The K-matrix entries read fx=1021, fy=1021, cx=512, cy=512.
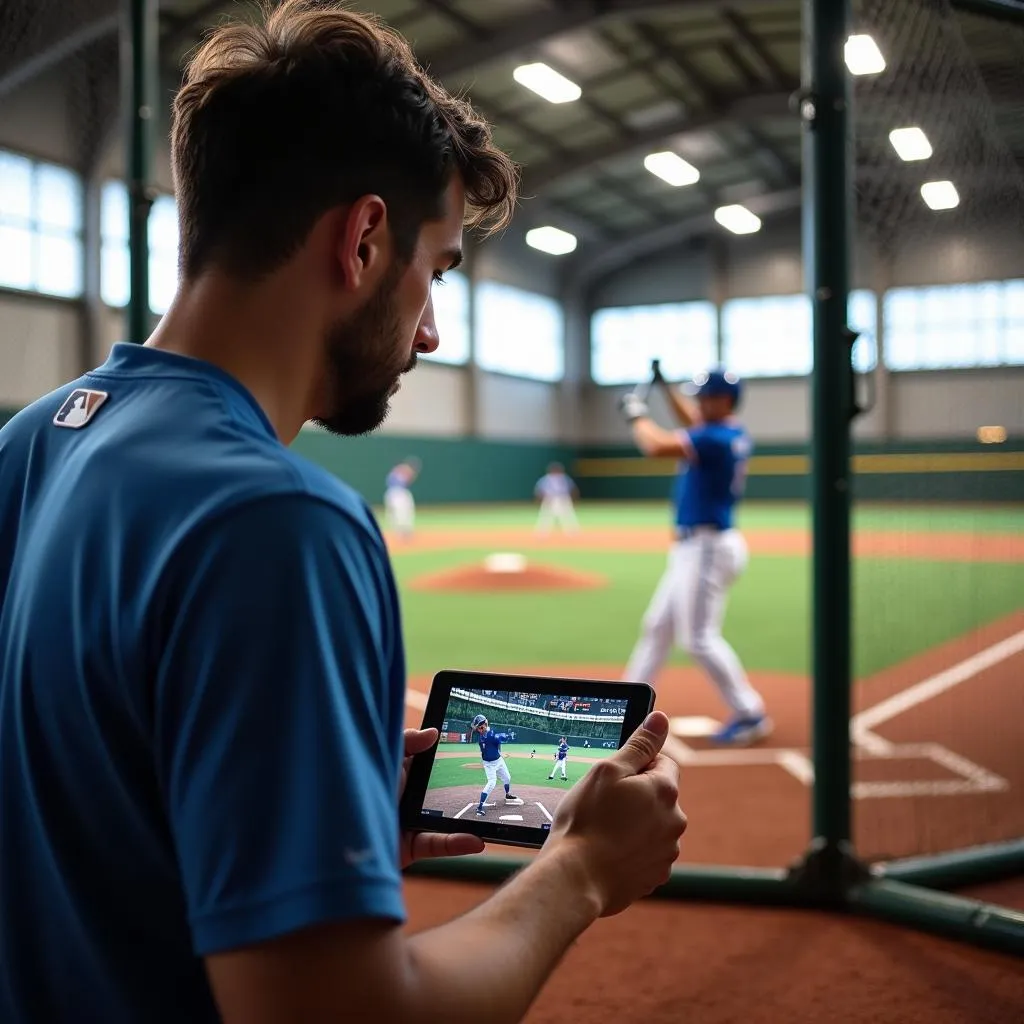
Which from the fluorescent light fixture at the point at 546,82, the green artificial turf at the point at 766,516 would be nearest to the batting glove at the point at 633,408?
the green artificial turf at the point at 766,516

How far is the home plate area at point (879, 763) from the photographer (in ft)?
17.3

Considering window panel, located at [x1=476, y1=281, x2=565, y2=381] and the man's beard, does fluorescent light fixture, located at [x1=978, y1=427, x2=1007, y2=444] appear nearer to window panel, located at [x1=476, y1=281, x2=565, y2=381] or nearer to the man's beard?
the man's beard

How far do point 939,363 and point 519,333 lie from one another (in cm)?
3552

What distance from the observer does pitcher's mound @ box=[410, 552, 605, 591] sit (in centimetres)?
1443

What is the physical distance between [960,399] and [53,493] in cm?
419

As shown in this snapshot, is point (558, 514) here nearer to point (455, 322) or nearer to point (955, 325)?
point (455, 322)

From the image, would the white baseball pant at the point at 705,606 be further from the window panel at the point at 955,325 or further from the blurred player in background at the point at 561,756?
the blurred player in background at the point at 561,756

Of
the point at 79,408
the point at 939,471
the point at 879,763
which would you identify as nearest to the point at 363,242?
the point at 79,408

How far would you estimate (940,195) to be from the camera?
413cm

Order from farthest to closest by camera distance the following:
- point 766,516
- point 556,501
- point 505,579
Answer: point 766,516
point 556,501
point 505,579

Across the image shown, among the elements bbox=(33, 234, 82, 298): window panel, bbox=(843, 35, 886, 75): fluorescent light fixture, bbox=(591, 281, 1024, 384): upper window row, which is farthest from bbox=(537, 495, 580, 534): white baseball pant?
bbox=(843, 35, 886, 75): fluorescent light fixture

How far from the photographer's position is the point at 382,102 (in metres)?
1.28

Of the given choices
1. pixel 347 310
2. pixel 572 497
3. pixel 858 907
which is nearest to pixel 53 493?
pixel 347 310

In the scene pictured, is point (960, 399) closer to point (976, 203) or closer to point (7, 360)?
point (976, 203)
